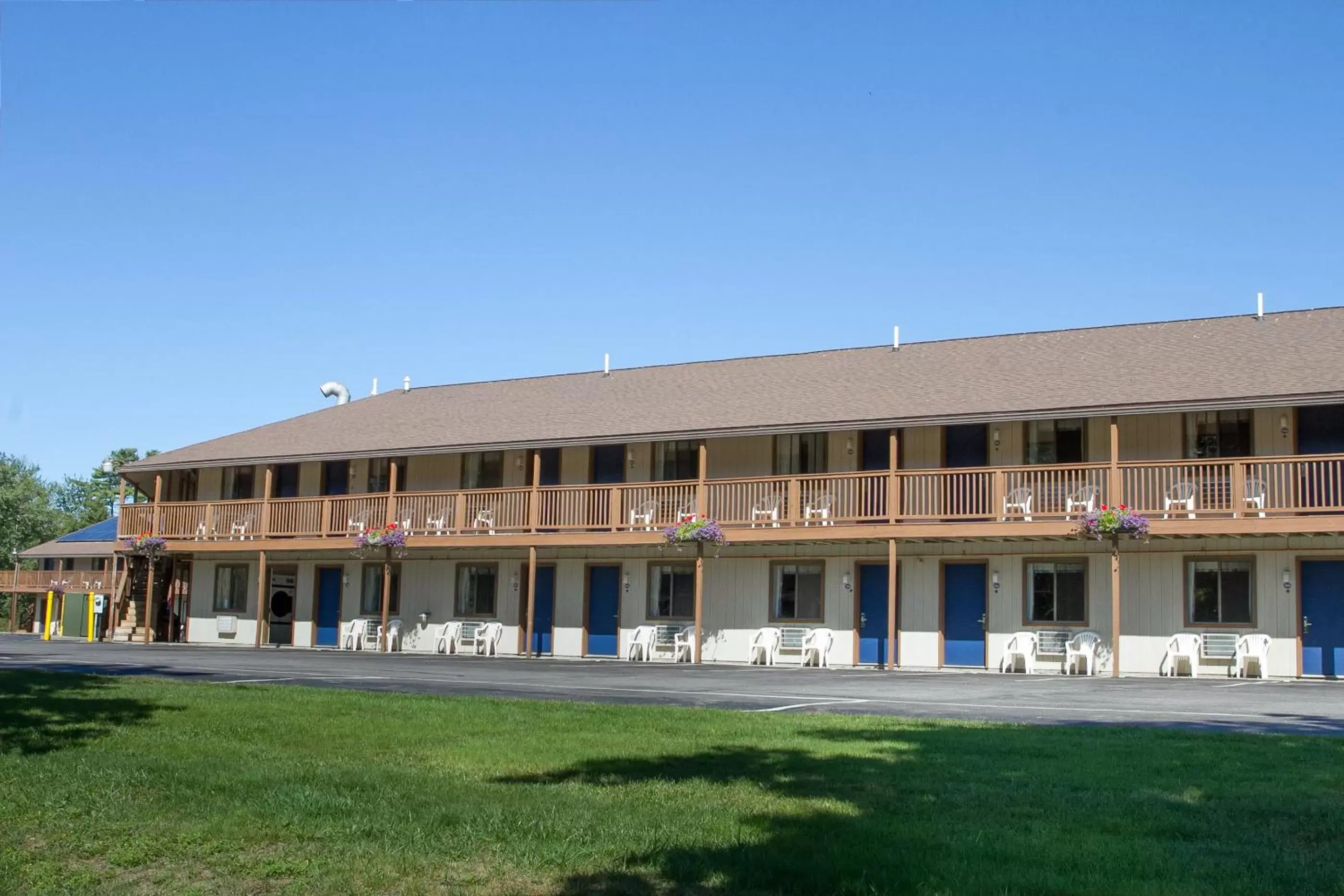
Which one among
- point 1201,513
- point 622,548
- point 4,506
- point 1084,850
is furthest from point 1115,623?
point 4,506

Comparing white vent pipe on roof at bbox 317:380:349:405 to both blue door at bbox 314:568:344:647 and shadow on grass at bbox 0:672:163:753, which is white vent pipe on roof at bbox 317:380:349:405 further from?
shadow on grass at bbox 0:672:163:753

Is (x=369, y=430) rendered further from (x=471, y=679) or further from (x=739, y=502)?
(x=471, y=679)

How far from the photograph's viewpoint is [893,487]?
80.4ft

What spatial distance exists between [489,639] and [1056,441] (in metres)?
12.5

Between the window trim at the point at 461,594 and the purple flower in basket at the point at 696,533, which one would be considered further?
the window trim at the point at 461,594

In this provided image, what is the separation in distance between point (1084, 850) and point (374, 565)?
2722 centimetres

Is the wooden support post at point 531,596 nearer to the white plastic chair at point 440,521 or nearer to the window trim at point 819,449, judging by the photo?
the white plastic chair at point 440,521

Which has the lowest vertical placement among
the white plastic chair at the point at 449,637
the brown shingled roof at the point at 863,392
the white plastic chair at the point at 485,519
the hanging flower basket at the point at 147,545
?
the white plastic chair at the point at 449,637

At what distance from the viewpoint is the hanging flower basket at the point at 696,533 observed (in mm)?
25562

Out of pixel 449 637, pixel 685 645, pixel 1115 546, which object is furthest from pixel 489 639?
pixel 1115 546

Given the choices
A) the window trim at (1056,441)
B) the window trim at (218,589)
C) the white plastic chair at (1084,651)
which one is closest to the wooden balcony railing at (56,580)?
the window trim at (218,589)

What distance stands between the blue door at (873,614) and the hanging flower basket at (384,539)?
9.66 m

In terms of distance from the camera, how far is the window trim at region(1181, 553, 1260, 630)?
22.8 meters

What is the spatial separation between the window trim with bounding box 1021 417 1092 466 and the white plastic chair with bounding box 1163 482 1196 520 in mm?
1748
